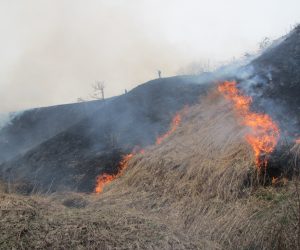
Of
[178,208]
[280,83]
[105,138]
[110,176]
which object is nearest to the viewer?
[178,208]

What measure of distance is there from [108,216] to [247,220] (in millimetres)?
2190

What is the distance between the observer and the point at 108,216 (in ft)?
21.2

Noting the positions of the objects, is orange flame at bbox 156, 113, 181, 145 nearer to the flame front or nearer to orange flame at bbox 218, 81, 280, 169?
the flame front

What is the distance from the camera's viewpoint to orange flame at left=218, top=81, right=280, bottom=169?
337 inches

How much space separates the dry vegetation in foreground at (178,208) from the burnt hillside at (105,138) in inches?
60.8

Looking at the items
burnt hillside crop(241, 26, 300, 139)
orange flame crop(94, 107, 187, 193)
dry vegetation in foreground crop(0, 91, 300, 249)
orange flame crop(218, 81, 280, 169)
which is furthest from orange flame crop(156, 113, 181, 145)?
burnt hillside crop(241, 26, 300, 139)

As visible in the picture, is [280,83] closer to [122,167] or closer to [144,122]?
[144,122]

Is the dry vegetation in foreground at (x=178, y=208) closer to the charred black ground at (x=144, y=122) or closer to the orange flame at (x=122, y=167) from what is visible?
the orange flame at (x=122, y=167)

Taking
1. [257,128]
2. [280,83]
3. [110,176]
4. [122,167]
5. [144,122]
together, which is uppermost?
[280,83]

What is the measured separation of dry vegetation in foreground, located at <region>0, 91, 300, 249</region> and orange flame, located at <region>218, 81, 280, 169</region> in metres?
0.20

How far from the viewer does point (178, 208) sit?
7566 mm

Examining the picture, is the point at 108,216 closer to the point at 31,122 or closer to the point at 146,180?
the point at 146,180

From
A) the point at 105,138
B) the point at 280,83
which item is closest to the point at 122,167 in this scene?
the point at 105,138

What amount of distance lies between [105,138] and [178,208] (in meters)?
5.94
